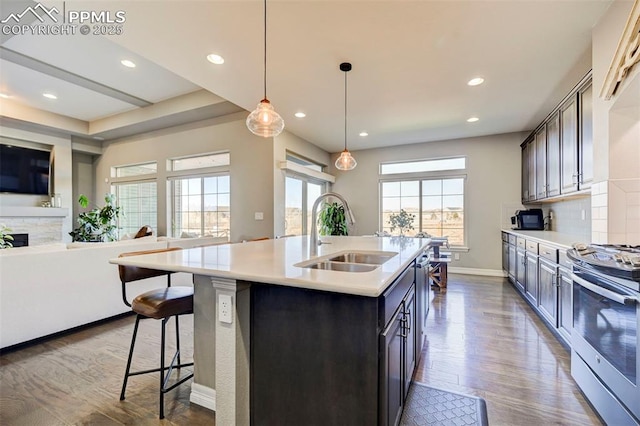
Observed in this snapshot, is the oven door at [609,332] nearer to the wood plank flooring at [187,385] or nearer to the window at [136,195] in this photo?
the wood plank flooring at [187,385]

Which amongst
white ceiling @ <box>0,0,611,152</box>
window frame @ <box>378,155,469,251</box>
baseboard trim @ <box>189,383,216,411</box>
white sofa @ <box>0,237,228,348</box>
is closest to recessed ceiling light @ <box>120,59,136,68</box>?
white ceiling @ <box>0,0,611,152</box>

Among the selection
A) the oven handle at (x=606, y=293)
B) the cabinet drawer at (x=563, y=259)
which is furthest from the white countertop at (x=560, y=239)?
the oven handle at (x=606, y=293)

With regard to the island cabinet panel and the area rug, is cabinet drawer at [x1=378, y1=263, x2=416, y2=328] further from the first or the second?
the area rug

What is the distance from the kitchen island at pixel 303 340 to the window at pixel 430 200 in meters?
4.87

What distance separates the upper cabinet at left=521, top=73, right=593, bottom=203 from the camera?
8.97 ft

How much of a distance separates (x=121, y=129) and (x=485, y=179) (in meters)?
7.85

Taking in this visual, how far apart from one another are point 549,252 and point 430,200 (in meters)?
3.27

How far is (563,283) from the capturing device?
8.32 feet

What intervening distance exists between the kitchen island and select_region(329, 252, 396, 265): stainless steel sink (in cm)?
46

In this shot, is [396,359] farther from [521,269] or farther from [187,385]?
[521,269]

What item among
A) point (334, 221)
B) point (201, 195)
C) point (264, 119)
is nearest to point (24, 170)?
point (201, 195)

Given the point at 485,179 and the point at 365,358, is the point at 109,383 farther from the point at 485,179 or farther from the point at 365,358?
the point at 485,179

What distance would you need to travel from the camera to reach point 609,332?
159 cm

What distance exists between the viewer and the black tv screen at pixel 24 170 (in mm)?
5906
